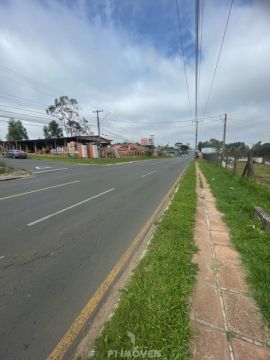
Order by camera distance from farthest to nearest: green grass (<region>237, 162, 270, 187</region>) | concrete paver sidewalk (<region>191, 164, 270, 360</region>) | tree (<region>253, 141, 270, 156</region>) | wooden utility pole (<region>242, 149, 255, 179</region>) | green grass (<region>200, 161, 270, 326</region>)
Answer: green grass (<region>237, 162, 270, 187</region>), tree (<region>253, 141, 270, 156</region>), wooden utility pole (<region>242, 149, 255, 179</region>), green grass (<region>200, 161, 270, 326</region>), concrete paver sidewalk (<region>191, 164, 270, 360</region>)

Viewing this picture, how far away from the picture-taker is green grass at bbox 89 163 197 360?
6.98 feet

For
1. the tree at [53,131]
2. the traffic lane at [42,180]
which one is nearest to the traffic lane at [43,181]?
the traffic lane at [42,180]

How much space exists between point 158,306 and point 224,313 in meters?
0.76

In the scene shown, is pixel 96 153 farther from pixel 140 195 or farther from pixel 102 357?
pixel 102 357

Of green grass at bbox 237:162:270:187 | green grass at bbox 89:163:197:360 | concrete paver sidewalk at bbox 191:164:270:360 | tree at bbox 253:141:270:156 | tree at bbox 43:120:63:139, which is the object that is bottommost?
green grass at bbox 237:162:270:187

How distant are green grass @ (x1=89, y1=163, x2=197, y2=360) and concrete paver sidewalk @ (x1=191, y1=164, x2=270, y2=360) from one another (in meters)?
0.14

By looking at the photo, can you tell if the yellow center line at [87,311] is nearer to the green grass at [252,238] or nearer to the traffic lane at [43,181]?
the green grass at [252,238]

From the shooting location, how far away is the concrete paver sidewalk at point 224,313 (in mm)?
2107

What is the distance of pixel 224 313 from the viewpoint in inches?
101

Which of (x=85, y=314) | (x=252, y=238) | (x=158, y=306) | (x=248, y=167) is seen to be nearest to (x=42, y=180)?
(x=248, y=167)

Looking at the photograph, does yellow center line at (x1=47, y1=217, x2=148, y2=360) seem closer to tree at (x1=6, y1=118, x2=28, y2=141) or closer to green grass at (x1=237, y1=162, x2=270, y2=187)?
green grass at (x1=237, y1=162, x2=270, y2=187)

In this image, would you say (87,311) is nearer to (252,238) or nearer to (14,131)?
(252,238)

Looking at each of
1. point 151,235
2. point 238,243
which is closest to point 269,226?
point 238,243

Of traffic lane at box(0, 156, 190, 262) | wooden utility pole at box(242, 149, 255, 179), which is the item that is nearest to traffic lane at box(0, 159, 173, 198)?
traffic lane at box(0, 156, 190, 262)
